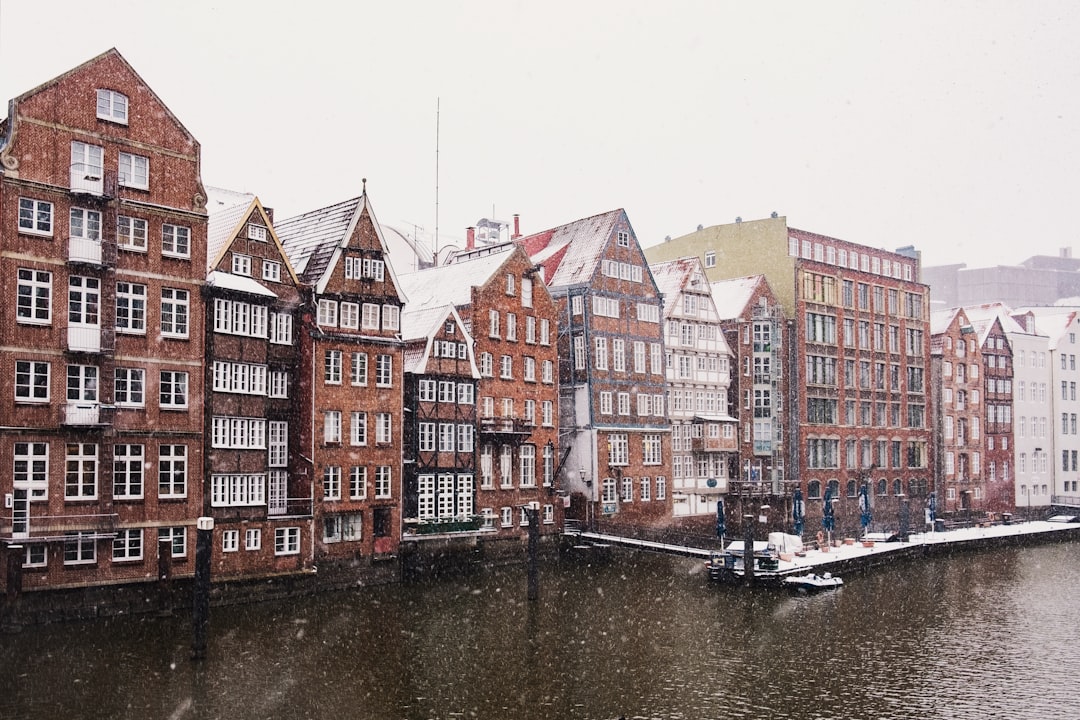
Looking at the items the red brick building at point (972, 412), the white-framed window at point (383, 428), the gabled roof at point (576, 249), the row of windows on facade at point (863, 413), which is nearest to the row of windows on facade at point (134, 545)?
the white-framed window at point (383, 428)

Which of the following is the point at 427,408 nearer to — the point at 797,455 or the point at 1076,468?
the point at 797,455

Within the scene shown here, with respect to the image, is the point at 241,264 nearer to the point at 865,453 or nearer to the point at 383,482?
the point at 383,482

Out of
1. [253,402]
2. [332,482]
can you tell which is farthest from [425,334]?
[253,402]

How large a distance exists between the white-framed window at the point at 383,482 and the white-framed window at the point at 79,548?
15.5 meters

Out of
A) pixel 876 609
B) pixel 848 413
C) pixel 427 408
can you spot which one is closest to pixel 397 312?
pixel 427 408

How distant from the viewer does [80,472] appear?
45.4m

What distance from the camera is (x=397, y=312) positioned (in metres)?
59.2

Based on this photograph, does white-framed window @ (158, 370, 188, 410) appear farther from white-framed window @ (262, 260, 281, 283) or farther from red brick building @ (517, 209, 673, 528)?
red brick building @ (517, 209, 673, 528)

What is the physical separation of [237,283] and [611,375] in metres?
28.9

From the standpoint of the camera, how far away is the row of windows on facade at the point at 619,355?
71.6m

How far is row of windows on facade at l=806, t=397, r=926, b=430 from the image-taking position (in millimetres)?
88125

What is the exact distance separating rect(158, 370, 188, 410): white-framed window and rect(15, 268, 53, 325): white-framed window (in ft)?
18.4

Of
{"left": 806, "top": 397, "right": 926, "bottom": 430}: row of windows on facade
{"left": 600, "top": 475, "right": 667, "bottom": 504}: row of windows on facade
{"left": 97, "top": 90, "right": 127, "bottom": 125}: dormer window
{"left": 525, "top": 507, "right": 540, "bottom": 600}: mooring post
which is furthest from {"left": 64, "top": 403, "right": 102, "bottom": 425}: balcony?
{"left": 806, "top": 397, "right": 926, "bottom": 430}: row of windows on facade

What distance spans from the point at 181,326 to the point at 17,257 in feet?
24.8
